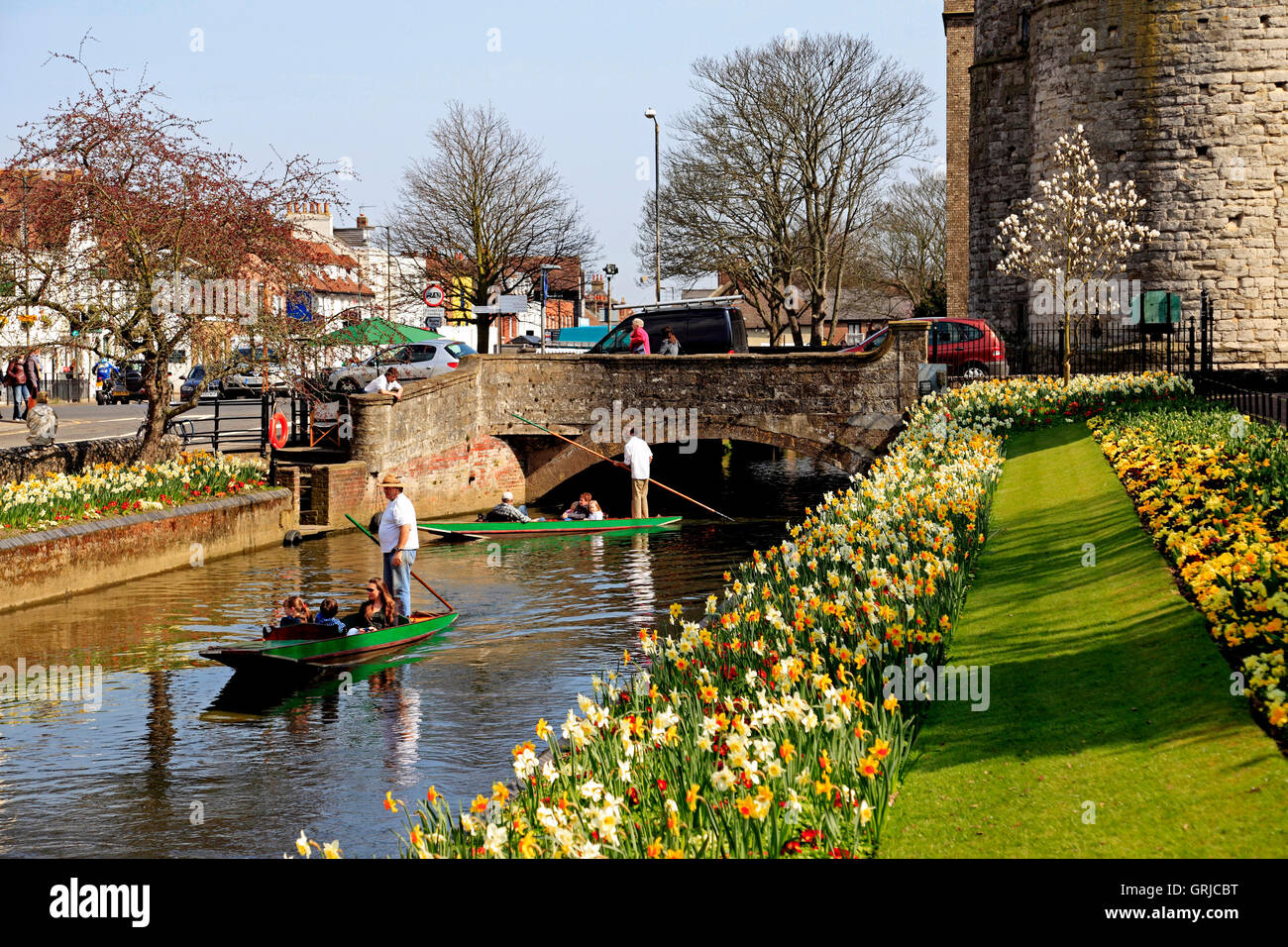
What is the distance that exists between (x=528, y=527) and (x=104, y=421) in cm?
1727

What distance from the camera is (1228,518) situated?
9492 millimetres

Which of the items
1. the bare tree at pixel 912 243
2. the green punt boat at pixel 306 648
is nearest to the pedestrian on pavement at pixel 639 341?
the green punt boat at pixel 306 648

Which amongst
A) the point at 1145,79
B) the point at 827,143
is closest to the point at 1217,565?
the point at 1145,79

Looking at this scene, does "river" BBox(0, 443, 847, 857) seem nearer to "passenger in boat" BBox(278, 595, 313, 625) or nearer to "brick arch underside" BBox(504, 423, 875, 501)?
"passenger in boat" BBox(278, 595, 313, 625)

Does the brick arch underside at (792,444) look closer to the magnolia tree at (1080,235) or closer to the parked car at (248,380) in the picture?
the parked car at (248,380)

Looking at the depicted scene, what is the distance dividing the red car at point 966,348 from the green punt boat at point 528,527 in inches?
322

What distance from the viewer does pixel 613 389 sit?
28.4 meters

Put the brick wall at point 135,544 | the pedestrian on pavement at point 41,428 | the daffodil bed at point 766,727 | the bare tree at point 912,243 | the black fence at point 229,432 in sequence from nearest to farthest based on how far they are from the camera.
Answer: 1. the daffodil bed at point 766,727
2. the brick wall at point 135,544
3. the pedestrian on pavement at point 41,428
4. the black fence at point 229,432
5. the bare tree at point 912,243

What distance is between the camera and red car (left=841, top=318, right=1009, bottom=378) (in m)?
30.0

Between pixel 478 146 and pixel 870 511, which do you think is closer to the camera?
pixel 870 511

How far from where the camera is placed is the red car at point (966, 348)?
1179 inches

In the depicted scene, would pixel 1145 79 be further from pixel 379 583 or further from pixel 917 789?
pixel 917 789

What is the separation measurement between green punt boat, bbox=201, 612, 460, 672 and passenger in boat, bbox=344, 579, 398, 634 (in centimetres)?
19
